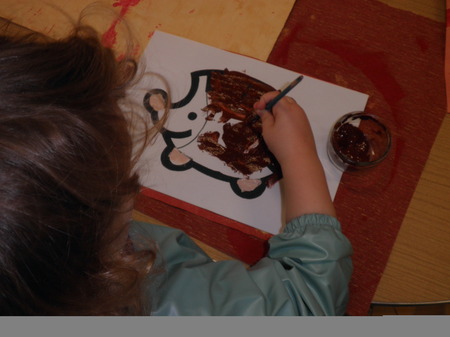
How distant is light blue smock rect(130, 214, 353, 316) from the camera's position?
645 mm

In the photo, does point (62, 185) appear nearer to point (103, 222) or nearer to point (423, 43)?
point (103, 222)

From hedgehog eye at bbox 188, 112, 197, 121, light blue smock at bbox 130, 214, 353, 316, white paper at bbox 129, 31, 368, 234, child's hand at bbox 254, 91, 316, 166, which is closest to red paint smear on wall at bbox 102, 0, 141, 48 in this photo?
white paper at bbox 129, 31, 368, 234

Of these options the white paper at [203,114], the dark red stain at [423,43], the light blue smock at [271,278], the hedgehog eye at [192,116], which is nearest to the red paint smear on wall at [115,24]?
the white paper at [203,114]

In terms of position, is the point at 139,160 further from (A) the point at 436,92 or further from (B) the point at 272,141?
(A) the point at 436,92

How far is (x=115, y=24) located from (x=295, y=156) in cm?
51

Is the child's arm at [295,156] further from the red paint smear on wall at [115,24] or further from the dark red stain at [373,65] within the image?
the red paint smear on wall at [115,24]

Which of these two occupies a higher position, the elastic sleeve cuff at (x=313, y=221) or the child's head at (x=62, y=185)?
the elastic sleeve cuff at (x=313, y=221)

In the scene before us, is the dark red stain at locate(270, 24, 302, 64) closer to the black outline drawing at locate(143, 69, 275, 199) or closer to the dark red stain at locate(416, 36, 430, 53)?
the black outline drawing at locate(143, 69, 275, 199)

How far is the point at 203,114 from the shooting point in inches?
32.7

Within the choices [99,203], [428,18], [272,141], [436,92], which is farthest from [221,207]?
[428,18]

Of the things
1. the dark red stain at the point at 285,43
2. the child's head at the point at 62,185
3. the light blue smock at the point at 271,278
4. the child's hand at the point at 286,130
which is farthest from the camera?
the dark red stain at the point at 285,43

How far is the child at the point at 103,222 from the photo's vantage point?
47 cm

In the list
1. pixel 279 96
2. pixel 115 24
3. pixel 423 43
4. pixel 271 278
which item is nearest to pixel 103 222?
pixel 271 278

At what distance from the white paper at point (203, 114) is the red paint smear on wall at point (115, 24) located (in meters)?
0.09
